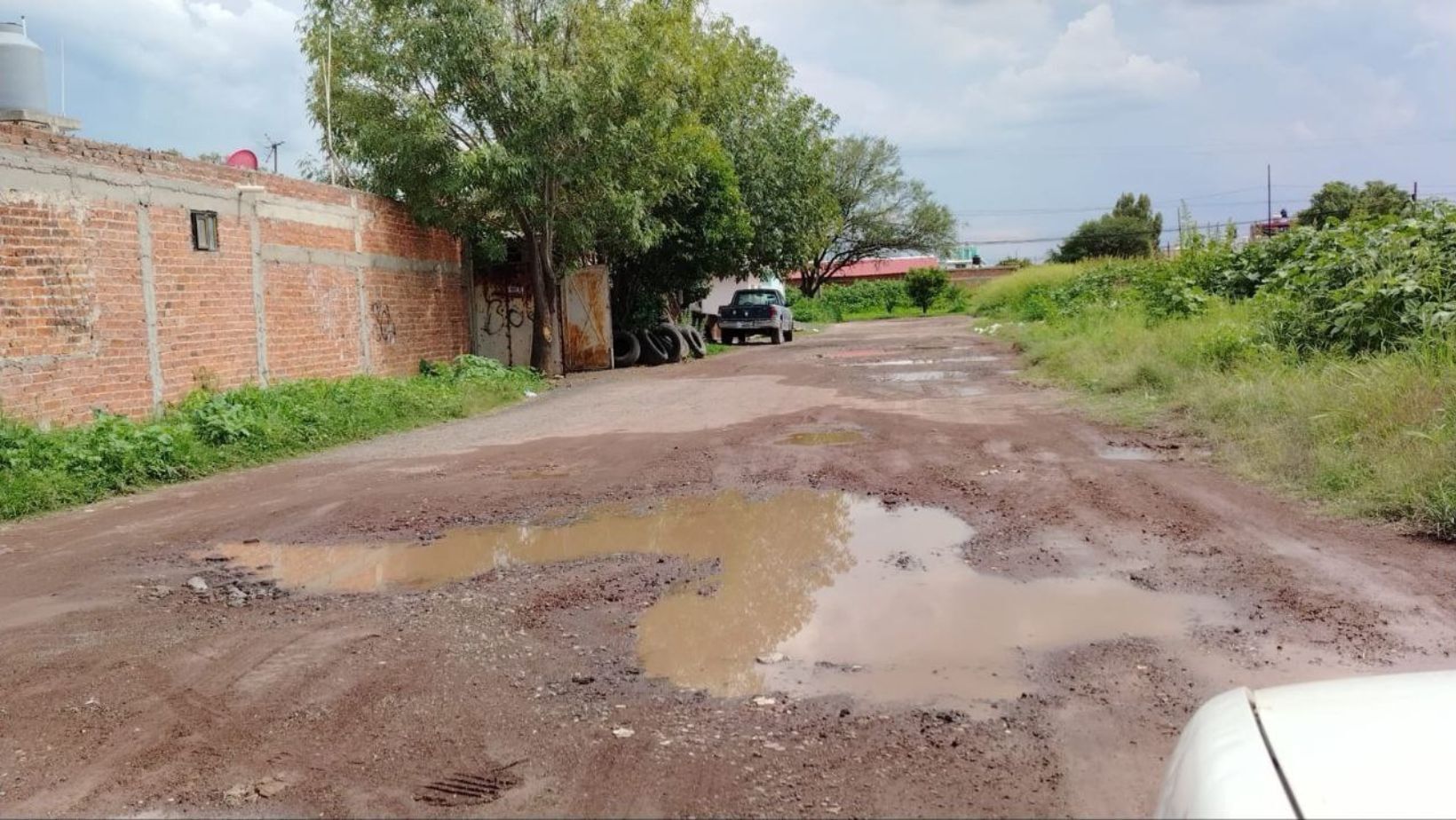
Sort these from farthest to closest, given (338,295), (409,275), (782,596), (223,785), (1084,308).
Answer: (1084,308), (409,275), (338,295), (782,596), (223,785)

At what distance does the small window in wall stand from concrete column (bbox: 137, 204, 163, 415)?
75cm

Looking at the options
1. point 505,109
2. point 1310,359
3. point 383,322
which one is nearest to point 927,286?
point 505,109

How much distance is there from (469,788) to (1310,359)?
1064 cm

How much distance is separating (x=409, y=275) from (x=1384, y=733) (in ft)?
57.2

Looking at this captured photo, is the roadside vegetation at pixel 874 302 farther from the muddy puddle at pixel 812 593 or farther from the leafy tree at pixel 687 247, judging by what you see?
the muddy puddle at pixel 812 593

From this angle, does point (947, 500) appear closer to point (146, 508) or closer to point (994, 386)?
point (146, 508)

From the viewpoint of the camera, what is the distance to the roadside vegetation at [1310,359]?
7305mm

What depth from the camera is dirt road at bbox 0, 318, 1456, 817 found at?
138 inches

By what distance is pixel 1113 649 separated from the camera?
180 inches

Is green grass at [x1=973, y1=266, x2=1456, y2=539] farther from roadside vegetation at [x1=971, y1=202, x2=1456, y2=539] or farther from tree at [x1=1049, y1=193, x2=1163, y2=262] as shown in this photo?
tree at [x1=1049, y1=193, x2=1163, y2=262]

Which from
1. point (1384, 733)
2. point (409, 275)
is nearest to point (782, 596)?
point (1384, 733)

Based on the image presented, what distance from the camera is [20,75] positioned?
10.6 metres

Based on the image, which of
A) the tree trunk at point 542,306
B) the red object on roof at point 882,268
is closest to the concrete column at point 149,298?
the tree trunk at point 542,306

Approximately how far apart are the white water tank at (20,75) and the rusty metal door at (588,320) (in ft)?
39.3
